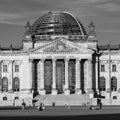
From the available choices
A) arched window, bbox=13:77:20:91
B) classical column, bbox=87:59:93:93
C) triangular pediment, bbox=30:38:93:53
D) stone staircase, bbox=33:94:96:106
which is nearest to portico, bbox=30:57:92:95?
classical column, bbox=87:59:93:93

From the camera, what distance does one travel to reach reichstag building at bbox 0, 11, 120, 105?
14150cm

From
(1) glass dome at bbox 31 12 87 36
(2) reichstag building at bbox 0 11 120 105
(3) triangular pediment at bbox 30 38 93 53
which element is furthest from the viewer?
(1) glass dome at bbox 31 12 87 36

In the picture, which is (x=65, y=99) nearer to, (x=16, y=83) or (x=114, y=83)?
(x=114, y=83)

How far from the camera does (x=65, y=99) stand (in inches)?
5192

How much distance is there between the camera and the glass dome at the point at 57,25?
152m

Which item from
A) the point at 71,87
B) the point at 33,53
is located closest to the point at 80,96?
the point at 71,87

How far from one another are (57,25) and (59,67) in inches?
572

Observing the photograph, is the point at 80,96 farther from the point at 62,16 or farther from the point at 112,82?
the point at 62,16

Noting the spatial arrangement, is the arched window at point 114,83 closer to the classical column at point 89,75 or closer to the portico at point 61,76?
the classical column at point 89,75

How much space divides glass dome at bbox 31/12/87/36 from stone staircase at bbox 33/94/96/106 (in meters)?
21.0

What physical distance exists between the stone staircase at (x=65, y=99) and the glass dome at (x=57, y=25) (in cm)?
2100

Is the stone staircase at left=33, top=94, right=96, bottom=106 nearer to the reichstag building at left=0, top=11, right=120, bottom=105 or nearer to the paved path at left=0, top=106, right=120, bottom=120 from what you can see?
the reichstag building at left=0, top=11, right=120, bottom=105

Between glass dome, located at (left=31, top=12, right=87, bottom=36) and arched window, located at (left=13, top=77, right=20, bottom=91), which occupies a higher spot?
glass dome, located at (left=31, top=12, right=87, bottom=36)

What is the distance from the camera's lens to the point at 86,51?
14150cm
